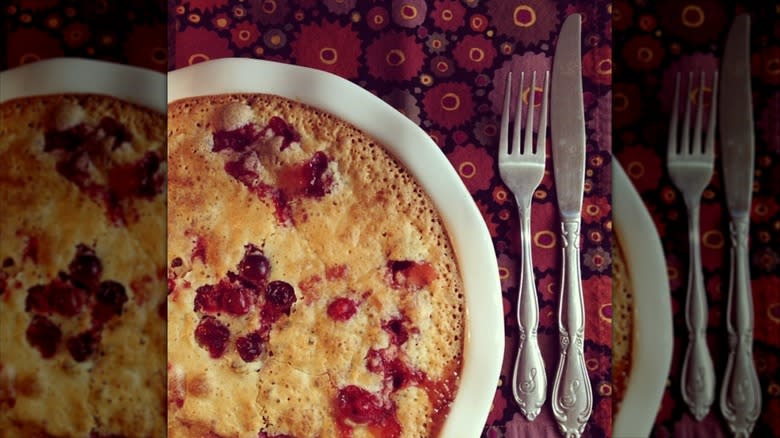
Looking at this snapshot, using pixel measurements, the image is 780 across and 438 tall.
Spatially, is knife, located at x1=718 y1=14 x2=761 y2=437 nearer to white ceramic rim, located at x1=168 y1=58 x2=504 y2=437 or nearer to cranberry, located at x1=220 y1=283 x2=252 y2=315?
white ceramic rim, located at x1=168 y1=58 x2=504 y2=437

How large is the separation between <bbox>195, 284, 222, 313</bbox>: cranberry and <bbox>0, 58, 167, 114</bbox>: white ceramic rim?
0.29m

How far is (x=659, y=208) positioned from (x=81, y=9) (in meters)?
0.97

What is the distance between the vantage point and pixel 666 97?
3.23 ft

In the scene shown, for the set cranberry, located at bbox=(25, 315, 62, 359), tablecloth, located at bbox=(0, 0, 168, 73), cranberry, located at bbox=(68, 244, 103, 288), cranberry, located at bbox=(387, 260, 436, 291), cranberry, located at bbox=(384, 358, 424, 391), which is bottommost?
cranberry, located at bbox=(384, 358, 424, 391)

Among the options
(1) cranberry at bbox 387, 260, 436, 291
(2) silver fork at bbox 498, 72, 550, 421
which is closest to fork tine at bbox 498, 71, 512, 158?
(2) silver fork at bbox 498, 72, 550, 421

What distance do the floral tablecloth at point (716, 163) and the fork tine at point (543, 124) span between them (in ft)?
0.35

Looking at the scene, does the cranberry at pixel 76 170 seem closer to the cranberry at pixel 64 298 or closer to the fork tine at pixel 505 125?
the cranberry at pixel 64 298

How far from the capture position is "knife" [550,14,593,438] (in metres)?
0.98

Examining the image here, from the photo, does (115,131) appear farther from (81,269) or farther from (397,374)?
(397,374)

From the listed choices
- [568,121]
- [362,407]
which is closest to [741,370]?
[568,121]

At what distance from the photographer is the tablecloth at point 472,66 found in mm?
992

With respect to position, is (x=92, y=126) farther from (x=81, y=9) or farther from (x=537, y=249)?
(x=537, y=249)

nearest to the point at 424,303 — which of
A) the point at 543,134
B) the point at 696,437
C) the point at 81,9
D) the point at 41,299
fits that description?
the point at 543,134

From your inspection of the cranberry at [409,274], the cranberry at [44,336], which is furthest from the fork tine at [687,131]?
the cranberry at [44,336]
